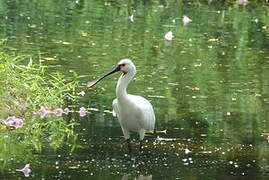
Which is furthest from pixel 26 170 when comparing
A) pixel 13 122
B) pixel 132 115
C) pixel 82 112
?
pixel 82 112

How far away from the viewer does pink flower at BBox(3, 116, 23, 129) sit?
786 cm

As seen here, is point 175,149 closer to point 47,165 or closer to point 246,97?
point 47,165

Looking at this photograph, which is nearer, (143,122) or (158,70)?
(143,122)

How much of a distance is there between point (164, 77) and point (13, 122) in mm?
3929

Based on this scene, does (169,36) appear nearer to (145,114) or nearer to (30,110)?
(30,110)

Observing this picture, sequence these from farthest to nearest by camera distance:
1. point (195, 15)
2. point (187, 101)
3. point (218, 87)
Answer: point (195, 15), point (218, 87), point (187, 101)

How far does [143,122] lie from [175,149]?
1.29ft

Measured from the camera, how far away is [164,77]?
1146 cm

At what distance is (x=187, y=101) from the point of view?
999 centimetres

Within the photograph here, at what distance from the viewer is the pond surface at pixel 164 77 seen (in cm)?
718

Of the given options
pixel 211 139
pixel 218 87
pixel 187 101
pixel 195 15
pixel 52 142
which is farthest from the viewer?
pixel 195 15

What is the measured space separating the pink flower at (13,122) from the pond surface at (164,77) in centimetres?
58

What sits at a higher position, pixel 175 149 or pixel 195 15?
pixel 195 15

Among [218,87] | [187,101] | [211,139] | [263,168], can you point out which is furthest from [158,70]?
[263,168]
